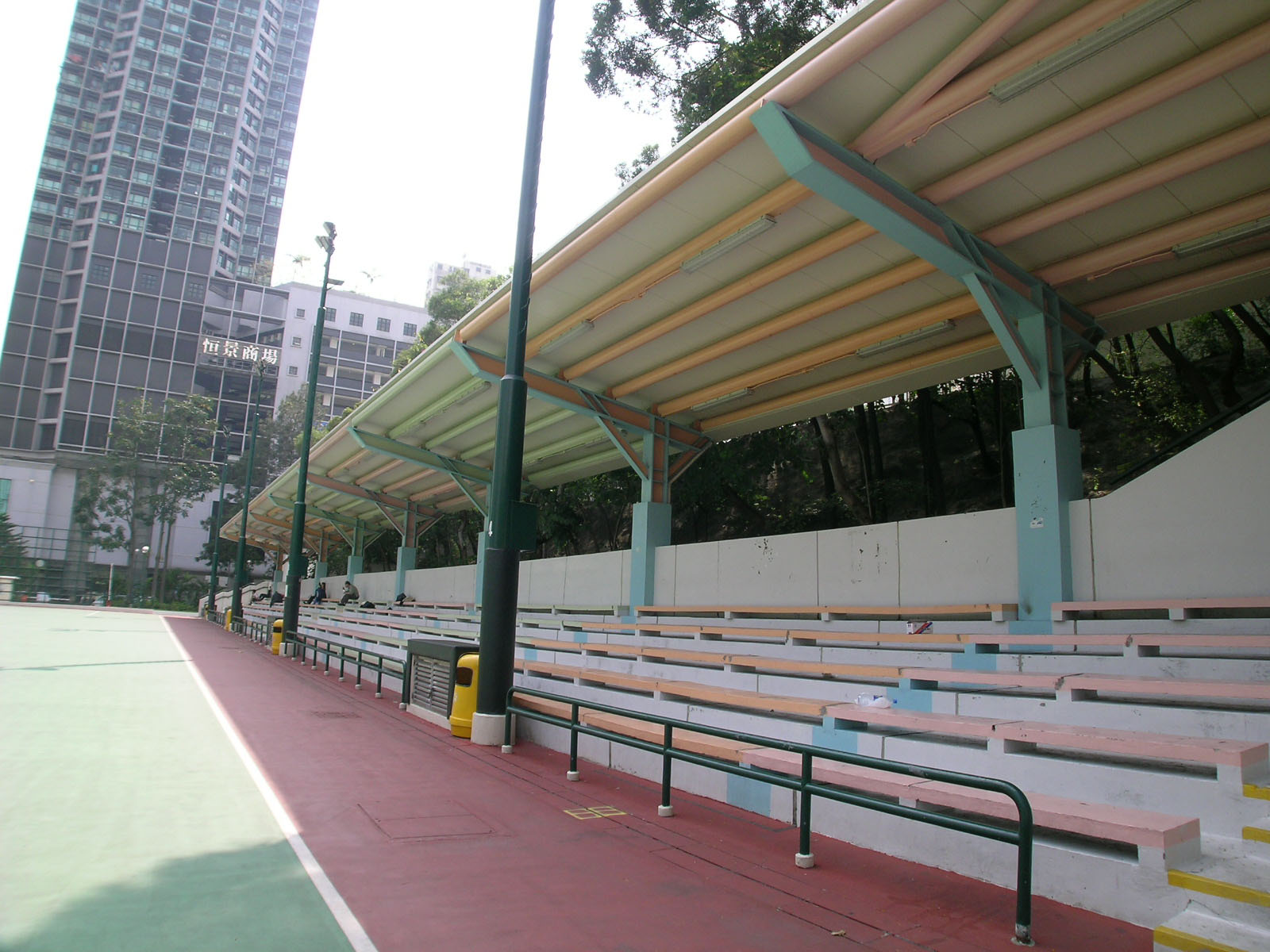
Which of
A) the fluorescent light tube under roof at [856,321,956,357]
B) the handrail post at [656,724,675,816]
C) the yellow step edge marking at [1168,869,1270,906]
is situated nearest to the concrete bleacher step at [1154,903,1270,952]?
the yellow step edge marking at [1168,869,1270,906]

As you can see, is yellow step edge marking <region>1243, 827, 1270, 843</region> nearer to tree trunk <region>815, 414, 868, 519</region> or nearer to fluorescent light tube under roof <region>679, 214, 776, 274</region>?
fluorescent light tube under roof <region>679, 214, 776, 274</region>

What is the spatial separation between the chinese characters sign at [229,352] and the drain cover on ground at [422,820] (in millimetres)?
81082

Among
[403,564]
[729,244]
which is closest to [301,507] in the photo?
[403,564]

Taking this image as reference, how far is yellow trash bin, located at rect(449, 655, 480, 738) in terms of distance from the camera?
930cm

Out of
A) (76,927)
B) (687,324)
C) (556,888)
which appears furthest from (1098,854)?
(687,324)

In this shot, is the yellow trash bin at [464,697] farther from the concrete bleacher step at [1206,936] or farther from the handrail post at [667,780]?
the concrete bleacher step at [1206,936]

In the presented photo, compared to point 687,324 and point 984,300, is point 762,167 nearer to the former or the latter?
point 984,300

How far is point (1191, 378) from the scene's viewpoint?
677 inches

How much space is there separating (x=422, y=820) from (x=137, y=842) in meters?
1.78

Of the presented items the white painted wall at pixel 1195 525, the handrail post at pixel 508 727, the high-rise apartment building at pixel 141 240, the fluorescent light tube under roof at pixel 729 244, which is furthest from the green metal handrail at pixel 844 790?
the high-rise apartment building at pixel 141 240

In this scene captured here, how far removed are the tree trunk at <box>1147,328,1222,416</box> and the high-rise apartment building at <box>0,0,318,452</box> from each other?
75.2 meters

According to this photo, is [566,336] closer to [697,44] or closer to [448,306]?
[697,44]

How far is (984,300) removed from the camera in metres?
10.1

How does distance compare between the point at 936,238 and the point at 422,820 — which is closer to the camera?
the point at 422,820
